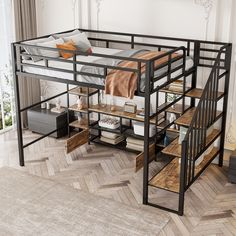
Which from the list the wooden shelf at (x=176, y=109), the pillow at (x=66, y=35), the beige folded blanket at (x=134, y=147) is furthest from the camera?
the beige folded blanket at (x=134, y=147)

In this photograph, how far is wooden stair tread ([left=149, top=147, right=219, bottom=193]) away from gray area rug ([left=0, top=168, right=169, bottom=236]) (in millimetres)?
234

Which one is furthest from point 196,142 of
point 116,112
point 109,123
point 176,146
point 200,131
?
point 109,123

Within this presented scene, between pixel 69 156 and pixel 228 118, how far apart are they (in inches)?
68.2

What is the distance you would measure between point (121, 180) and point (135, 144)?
61 cm

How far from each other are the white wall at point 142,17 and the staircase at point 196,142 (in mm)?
317

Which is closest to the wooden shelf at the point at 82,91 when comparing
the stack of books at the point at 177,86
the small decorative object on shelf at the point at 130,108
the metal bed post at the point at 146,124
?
the small decorative object on shelf at the point at 130,108

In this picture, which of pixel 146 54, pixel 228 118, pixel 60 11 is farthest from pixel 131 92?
pixel 60 11

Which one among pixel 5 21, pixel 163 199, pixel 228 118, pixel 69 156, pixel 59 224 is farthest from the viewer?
pixel 5 21

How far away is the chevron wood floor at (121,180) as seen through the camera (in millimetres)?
3648

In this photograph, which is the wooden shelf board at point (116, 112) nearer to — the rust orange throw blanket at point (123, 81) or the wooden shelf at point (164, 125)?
the wooden shelf at point (164, 125)

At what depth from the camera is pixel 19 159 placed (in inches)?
184

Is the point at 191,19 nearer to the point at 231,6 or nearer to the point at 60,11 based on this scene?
the point at 231,6

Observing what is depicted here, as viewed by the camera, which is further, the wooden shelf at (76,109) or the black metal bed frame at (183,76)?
the wooden shelf at (76,109)

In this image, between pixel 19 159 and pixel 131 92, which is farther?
pixel 19 159
